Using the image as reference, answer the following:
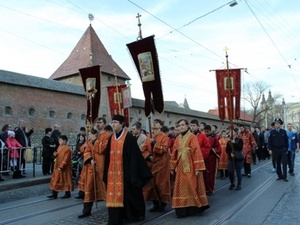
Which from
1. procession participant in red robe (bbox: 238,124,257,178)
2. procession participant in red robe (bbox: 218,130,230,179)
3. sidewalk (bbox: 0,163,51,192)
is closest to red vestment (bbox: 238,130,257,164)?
procession participant in red robe (bbox: 238,124,257,178)

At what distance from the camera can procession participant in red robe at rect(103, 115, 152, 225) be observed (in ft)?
20.6

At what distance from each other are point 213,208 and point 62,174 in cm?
424

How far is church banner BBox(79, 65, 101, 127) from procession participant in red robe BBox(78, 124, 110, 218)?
1.21 metres

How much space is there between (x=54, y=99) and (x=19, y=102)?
3.30 metres

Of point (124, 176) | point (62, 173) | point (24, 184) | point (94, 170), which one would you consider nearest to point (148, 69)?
point (94, 170)

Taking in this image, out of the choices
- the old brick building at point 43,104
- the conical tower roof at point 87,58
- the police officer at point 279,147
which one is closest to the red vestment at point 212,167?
the police officer at point 279,147

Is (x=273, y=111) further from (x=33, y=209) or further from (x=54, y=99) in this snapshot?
(x=33, y=209)

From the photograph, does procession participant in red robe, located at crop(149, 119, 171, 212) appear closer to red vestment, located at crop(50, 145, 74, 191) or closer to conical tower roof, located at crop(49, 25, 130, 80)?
red vestment, located at crop(50, 145, 74, 191)

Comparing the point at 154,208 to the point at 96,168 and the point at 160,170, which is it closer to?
the point at 160,170

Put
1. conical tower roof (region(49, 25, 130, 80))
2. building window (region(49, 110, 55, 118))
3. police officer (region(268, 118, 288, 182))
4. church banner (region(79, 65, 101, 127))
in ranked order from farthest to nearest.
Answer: conical tower roof (region(49, 25, 130, 80)) < building window (region(49, 110, 55, 118)) < police officer (region(268, 118, 288, 182)) < church banner (region(79, 65, 101, 127))

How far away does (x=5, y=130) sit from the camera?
12.4 m

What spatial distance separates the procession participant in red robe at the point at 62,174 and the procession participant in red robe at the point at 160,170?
2963mm

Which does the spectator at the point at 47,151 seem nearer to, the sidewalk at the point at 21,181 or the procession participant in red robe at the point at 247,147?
the sidewalk at the point at 21,181

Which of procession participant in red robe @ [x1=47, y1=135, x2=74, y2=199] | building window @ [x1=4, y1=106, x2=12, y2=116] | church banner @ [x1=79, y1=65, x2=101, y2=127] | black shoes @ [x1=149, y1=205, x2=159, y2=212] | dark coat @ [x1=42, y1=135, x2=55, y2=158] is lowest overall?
black shoes @ [x1=149, y1=205, x2=159, y2=212]
